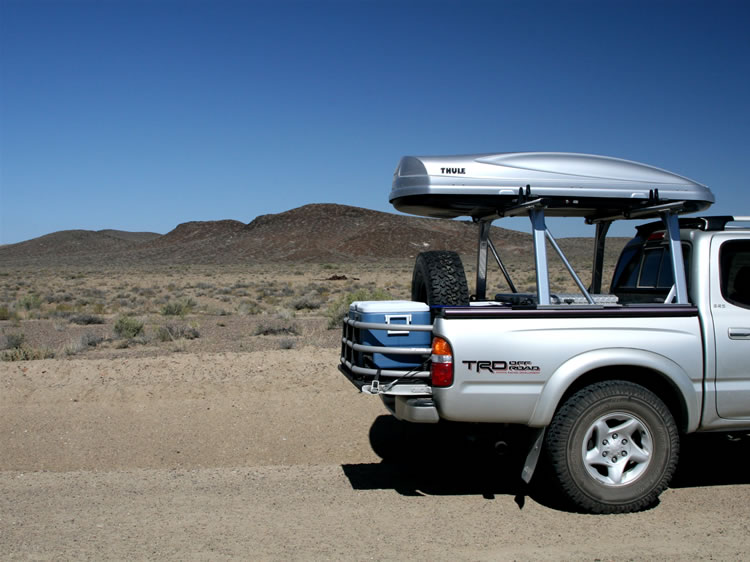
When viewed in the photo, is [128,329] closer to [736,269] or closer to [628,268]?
[628,268]

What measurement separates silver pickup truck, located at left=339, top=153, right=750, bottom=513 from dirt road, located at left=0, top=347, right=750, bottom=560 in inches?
23.1

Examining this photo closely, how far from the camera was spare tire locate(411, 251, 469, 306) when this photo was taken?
600 centimetres

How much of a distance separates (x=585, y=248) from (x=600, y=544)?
102 m

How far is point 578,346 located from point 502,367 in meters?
0.58

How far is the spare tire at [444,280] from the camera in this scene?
600cm

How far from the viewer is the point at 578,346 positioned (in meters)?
5.34

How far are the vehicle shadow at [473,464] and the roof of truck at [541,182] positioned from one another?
1.78m

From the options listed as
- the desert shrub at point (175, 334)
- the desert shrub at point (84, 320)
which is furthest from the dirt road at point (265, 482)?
the desert shrub at point (84, 320)

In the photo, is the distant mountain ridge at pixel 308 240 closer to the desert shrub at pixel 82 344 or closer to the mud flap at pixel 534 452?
the desert shrub at pixel 82 344

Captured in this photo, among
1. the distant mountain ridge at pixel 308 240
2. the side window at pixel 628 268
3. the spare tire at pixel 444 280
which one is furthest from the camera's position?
the distant mountain ridge at pixel 308 240

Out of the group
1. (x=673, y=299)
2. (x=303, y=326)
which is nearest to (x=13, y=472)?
(x=673, y=299)

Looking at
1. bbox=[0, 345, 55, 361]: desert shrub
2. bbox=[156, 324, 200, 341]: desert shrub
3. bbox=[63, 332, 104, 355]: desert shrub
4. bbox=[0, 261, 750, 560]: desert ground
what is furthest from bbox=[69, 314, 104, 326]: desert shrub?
bbox=[0, 261, 750, 560]: desert ground

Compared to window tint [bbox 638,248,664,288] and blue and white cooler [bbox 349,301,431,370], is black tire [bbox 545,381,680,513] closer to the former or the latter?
blue and white cooler [bbox 349,301,431,370]

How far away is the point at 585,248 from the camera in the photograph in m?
102
